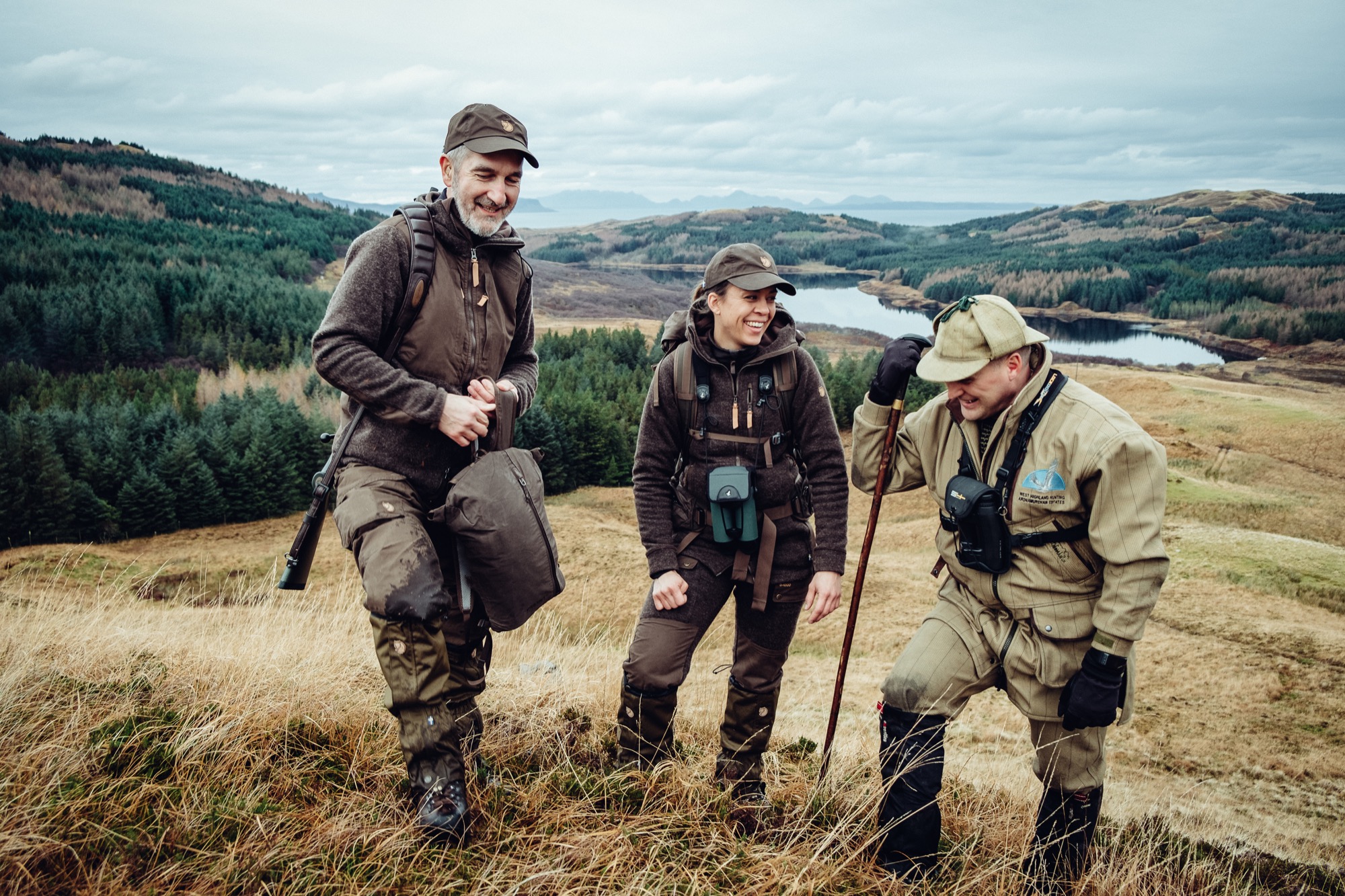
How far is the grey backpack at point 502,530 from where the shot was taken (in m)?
3.58

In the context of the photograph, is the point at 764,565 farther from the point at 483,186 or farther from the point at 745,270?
the point at 483,186

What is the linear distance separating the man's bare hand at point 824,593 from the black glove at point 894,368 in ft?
3.27

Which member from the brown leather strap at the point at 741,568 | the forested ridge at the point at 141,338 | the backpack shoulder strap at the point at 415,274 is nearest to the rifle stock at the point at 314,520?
the backpack shoulder strap at the point at 415,274

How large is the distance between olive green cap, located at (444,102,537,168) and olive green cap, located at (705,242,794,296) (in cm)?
111

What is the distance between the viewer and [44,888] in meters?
2.66

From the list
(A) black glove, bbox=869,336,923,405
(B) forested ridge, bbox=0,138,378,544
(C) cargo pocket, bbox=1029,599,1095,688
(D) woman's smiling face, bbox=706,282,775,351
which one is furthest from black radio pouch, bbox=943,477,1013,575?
(B) forested ridge, bbox=0,138,378,544

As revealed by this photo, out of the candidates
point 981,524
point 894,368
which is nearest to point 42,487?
point 894,368

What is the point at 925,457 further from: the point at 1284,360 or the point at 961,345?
the point at 1284,360

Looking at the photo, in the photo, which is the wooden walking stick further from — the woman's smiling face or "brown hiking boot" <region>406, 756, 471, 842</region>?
"brown hiking boot" <region>406, 756, 471, 842</region>

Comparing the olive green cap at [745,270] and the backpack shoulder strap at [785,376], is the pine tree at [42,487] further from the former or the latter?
the backpack shoulder strap at [785,376]

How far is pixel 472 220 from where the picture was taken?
3.77 metres

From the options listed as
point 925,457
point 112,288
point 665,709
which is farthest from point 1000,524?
point 112,288

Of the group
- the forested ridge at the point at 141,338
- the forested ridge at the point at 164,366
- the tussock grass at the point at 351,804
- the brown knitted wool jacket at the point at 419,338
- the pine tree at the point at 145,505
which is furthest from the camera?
the forested ridge at the point at 164,366

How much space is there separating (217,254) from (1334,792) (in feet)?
383
